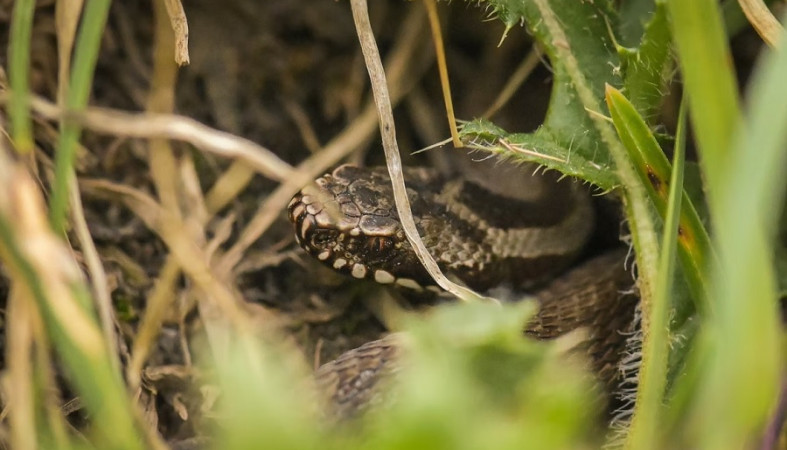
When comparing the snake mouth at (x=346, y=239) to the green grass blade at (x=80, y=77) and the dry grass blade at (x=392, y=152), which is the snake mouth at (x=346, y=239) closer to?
the dry grass blade at (x=392, y=152)

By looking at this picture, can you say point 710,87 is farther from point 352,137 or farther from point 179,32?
point 352,137

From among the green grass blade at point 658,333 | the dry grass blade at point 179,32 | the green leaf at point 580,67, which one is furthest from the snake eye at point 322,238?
the green grass blade at point 658,333

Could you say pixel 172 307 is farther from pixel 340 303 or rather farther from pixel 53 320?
pixel 53 320

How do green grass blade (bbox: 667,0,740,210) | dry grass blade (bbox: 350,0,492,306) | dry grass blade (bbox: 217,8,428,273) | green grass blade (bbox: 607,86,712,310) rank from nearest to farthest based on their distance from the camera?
green grass blade (bbox: 667,0,740,210), green grass blade (bbox: 607,86,712,310), dry grass blade (bbox: 350,0,492,306), dry grass blade (bbox: 217,8,428,273)

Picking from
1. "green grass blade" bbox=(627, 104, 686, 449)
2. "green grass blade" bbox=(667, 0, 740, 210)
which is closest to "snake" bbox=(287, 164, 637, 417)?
"green grass blade" bbox=(627, 104, 686, 449)

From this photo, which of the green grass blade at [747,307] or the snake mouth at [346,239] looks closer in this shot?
the green grass blade at [747,307]

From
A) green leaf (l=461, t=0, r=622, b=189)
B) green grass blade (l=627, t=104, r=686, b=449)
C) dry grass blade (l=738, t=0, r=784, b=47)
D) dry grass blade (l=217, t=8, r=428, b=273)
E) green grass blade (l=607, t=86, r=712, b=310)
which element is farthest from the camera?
dry grass blade (l=217, t=8, r=428, b=273)

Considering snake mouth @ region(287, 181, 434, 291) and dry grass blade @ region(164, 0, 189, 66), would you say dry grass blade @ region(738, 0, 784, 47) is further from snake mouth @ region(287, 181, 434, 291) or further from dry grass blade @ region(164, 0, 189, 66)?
dry grass blade @ region(164, 0, 189, 66)
